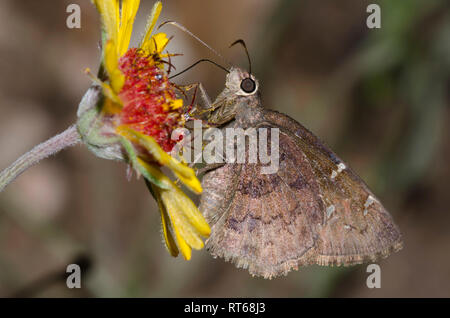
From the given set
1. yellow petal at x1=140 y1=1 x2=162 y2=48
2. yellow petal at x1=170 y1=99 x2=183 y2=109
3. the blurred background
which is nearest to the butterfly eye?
yellow petal at x1=170 y1=99 x2=183 y2=109

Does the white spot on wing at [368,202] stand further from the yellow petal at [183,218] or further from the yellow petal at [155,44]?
the yellow petal at [155,44]

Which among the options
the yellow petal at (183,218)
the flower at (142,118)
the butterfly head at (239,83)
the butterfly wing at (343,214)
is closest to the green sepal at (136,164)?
the flower at (142,118)

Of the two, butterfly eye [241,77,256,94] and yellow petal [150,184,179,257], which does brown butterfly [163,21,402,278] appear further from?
yellow petal [150,184,179,257]

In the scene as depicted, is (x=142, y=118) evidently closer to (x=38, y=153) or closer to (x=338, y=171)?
→ (x=38, y=153)

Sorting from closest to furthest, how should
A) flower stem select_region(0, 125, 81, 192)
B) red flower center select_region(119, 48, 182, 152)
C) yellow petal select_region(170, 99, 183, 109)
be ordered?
flower stem select_region(0, 125, 81, 192)
red flower center select_region(119, 48, 182, 152)
yellow petal select_region(170, 99, 183, 109)

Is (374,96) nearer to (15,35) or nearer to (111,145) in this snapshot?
(111,145)

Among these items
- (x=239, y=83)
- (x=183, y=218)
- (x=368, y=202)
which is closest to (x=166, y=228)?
(x=183, y=218)
